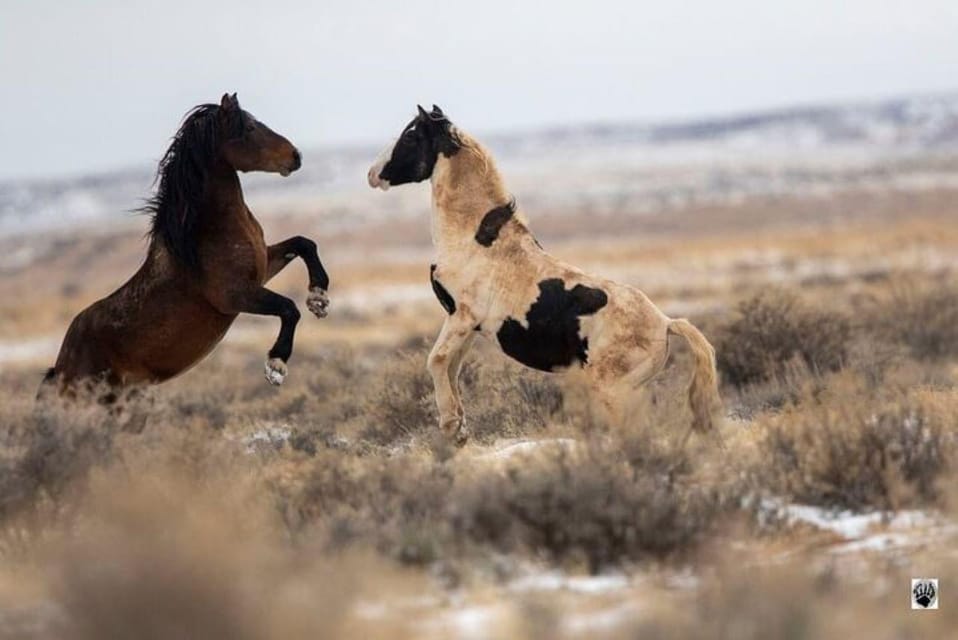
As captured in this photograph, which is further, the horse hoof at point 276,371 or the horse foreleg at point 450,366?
the horse hoof at point 276,371

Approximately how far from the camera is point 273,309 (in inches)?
352

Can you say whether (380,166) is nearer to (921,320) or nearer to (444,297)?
(444,297)

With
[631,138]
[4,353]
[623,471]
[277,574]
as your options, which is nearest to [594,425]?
[623,471]

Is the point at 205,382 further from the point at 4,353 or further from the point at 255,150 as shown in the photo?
the point at 4,353

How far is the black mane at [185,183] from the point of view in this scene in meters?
8.98

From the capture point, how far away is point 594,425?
23.3ft

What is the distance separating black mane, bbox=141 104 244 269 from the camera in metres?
8.98

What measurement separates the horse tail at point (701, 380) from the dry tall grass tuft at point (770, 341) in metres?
4.83

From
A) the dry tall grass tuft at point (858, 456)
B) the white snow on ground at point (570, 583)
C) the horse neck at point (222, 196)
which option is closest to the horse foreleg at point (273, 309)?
the horse neck at point (222, 196)

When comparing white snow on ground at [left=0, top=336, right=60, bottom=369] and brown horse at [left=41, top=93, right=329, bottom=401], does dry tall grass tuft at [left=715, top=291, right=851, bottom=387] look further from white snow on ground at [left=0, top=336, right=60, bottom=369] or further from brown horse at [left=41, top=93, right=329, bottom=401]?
white snow on ground at [left=0, top=336, right=60, bottom=369]

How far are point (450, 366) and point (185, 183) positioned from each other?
2.08 metres

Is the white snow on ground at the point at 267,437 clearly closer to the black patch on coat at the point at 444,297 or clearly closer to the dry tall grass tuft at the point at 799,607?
the black patch on coat at the point at 444,297

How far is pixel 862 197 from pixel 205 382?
6745 cm

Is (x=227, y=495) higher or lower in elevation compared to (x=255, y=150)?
lower
